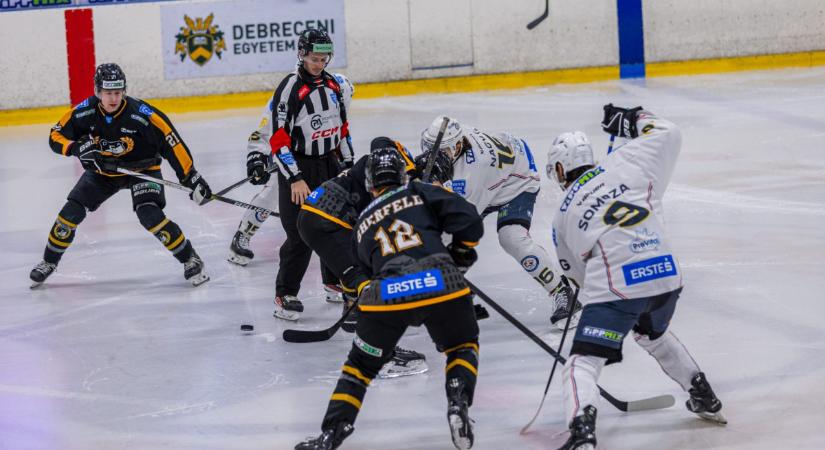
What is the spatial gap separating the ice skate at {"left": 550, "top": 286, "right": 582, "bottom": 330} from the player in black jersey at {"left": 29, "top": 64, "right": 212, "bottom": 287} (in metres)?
1.90

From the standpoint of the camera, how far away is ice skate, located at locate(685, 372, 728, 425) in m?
3.89

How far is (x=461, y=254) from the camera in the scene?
13.2 ft

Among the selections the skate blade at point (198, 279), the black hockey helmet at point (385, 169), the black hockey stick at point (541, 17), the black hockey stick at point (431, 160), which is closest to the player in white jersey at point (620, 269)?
the black hockey helmet at point (385, 169)

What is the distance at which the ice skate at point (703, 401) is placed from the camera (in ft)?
12.8

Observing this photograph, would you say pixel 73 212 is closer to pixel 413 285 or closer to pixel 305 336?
pixel 305 336

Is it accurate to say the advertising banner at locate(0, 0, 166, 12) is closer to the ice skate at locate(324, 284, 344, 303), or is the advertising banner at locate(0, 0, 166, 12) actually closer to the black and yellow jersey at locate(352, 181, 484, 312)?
the ice skate at locate(324, 284, 344, 303)

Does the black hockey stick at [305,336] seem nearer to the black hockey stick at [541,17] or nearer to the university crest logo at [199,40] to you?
the university crest logo at [199,40]

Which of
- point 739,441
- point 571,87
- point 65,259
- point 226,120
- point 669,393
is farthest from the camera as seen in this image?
point 571,87

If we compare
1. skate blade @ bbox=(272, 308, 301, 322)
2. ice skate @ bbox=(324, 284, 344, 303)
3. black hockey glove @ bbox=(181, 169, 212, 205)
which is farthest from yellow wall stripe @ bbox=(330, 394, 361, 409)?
black hockey glove @ bbox=(181, 169, 212, 205)

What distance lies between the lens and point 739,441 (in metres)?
3.83

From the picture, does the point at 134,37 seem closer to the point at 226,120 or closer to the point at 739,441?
the point at 226,120

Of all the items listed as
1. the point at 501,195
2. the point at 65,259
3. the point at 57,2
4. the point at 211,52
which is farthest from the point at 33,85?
the point at 501,195

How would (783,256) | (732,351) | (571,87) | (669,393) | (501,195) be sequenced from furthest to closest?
1. (571,87)
2. (783,256)
3. (501,195)
4. (732,351)
5. (669,393)

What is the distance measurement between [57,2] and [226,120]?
6.14 feet
